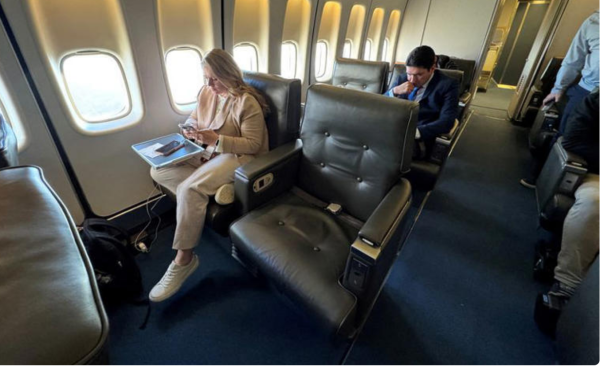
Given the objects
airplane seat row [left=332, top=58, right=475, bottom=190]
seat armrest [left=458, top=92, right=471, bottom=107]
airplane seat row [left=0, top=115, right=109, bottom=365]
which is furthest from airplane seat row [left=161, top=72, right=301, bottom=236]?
seat armrest [left=458, top=92, right=471, bottom=107]

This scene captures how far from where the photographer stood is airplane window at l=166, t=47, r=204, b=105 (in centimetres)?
219

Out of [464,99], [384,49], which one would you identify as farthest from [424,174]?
[384,49]

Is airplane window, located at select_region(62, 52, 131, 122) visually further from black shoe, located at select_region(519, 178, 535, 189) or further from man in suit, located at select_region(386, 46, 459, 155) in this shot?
black shoe, located at select_region(519, 178, 535, 189)

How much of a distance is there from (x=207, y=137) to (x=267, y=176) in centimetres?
54

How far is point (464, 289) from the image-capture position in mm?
Result: 1820

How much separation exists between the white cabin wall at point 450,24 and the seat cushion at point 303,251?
5.46m

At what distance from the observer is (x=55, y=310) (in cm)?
63

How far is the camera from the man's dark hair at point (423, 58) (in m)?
2.17

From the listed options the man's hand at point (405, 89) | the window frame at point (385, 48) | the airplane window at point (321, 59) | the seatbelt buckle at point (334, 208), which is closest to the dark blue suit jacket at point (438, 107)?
the man's hand at point (405, 89)

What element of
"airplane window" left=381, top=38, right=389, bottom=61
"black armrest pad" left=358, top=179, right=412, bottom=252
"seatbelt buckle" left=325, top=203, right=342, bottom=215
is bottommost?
"seatbelt buckle" left=325, top=203, right=342, bottom=215

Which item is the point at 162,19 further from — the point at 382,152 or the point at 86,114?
the point at 382,152

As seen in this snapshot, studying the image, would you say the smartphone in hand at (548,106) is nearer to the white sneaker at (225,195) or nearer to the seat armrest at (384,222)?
the seat armrest at (384,222)

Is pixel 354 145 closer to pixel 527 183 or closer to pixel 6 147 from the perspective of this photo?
pixel 6 147

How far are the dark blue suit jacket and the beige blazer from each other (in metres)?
1.43
